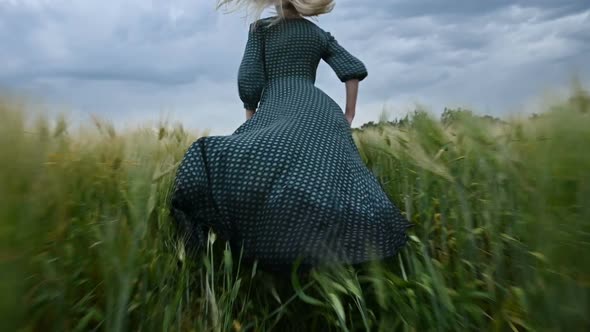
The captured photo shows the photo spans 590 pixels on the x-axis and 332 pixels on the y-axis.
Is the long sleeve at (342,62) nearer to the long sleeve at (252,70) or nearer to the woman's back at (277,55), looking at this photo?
the woman's back at (277,55)

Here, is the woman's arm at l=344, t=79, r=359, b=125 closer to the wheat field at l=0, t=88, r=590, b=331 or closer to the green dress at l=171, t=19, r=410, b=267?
the green dress at l=171, t=19, r=410, b=267

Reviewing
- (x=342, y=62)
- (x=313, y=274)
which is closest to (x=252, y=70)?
(x=342, y=62)

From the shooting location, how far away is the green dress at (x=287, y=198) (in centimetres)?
125

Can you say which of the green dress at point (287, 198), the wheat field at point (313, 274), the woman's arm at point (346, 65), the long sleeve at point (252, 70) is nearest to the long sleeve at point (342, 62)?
the woman's arm at point (346, 65)

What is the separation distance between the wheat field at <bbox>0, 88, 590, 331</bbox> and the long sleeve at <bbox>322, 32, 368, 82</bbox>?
729mm

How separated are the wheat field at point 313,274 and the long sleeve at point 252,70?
1.96 ft

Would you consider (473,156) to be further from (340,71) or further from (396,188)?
(340,71)

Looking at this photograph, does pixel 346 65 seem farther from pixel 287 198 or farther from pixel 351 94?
pixel 287 198

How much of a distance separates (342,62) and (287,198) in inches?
39.4

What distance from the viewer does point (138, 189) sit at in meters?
0.77

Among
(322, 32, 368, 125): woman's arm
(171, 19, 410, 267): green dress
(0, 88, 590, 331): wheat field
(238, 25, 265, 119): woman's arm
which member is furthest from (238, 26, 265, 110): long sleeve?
(0, 88, 590, 331): wheat field

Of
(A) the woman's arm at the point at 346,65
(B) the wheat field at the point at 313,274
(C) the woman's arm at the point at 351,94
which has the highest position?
(A) the woman's arm at the point at 346,65

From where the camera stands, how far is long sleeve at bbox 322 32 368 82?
2.15 meters

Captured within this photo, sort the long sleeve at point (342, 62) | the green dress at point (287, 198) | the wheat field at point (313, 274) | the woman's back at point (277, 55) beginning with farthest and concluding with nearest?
1. the long sleeve at point (342, 62)
2. the woman's back at point (277, 55)
3. the green dress at point (287, 198)
4. the wheat field at point (313, 274)
